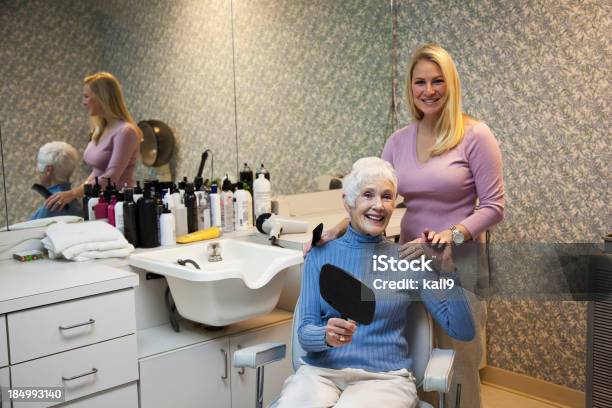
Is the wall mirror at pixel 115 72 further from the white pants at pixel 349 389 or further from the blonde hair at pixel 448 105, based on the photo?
the white pants at pixel 349 389

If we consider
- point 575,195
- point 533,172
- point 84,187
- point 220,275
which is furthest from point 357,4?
point 220,275

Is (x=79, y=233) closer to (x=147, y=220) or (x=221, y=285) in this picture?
(x=147, y=220)

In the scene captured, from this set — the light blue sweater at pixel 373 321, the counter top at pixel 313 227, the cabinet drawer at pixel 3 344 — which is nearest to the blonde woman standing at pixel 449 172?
the light blue sweater at pixel 373 321

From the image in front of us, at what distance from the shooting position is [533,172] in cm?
316

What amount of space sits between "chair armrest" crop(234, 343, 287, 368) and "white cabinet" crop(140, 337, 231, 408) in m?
0.53

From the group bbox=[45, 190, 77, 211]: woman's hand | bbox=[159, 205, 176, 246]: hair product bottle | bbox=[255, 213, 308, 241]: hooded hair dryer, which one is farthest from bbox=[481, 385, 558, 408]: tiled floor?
bbox=[45, 190, 77, 211]: woman's hand

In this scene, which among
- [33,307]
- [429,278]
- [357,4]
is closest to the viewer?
[429,278]

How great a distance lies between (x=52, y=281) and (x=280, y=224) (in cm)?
107

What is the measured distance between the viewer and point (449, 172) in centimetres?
213

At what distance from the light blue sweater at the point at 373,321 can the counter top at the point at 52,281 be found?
0.67 meters

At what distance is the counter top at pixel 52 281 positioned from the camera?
6.48ft

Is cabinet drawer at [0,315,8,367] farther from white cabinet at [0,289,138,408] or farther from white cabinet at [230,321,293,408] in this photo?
white cabinet at [230,321,293,408]

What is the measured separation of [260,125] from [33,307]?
1609mm

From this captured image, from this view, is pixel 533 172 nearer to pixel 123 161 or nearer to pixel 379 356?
pixel 379 356
